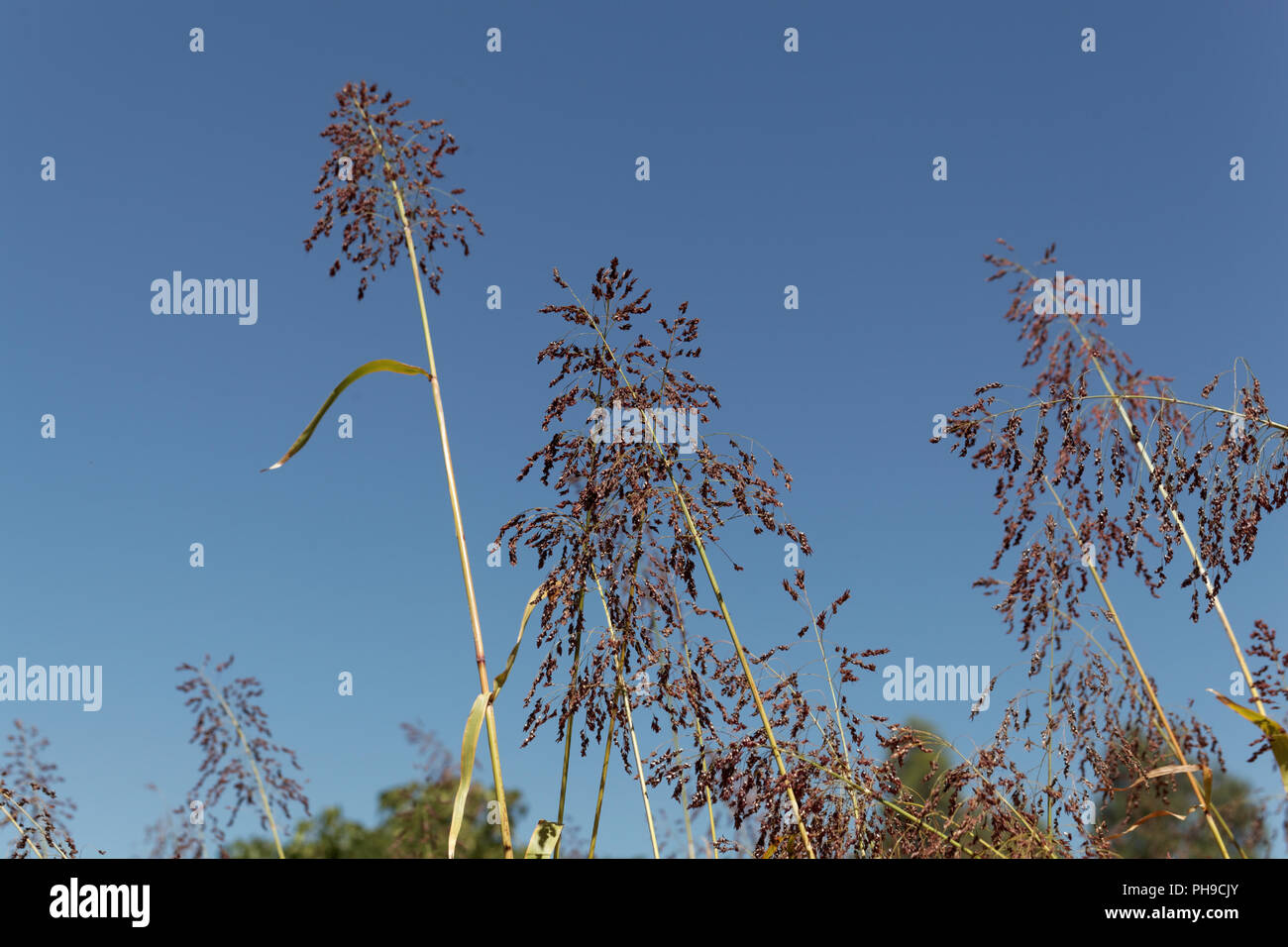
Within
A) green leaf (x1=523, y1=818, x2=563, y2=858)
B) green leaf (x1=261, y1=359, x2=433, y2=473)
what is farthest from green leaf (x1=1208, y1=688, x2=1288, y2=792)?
green leaf (x1=261, y1=359, x2=433, y2=473)

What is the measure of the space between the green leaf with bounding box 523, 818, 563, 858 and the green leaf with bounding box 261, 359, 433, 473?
796mm

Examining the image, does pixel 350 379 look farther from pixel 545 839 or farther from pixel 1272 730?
pixel 1272 730

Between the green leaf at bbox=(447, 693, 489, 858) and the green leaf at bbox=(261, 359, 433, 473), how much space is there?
0.56m

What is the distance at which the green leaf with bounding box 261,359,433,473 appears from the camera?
1.74 meters

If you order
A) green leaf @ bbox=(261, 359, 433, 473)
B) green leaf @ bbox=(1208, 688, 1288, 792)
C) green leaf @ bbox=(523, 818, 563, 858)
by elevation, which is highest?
green leaf @ bbox=(261, 359, 433, 473)

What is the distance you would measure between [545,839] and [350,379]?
0.93 meters

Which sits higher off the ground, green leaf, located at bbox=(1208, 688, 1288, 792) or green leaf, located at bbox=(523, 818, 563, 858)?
green leaf, located at bbox=(1208, 688, 1288, 792)

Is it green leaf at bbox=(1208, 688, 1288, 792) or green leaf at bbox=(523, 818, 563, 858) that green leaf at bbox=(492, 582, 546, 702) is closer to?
green leaf at bbox=(523, 818, 563, 858)

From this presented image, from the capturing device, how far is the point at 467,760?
5.60 ft

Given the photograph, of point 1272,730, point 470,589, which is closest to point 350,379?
point 470,589

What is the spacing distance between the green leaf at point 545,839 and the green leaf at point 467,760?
133mm

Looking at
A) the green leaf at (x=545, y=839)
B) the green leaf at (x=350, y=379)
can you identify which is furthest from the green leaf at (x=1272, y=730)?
the green leaf at (x=350, y=379)
